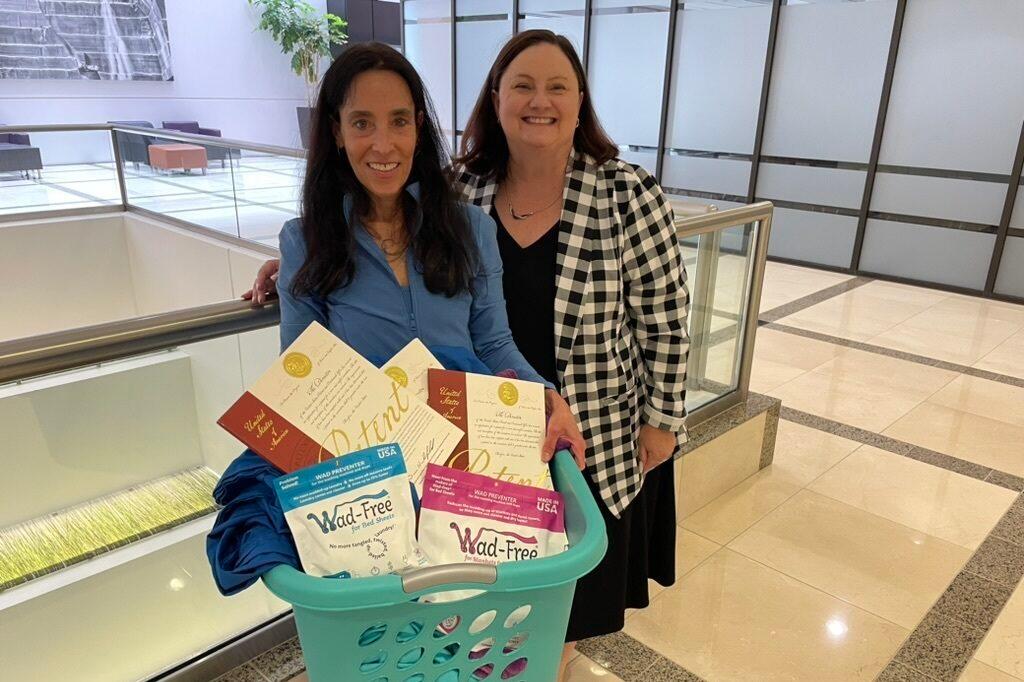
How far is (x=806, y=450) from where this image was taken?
3.55m

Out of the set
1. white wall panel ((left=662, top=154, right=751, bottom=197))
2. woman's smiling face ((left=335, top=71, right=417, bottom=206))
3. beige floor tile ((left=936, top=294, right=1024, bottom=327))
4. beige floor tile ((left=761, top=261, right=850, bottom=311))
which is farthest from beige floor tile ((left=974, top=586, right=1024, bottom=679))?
white wall panel ((left=662, top=154, right=751, bottom=197))

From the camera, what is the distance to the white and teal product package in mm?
836

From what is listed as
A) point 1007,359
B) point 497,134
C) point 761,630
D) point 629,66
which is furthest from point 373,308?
point 629,66

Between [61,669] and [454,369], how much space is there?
2.23 meters

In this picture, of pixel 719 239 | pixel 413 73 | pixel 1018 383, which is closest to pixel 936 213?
pixel 1018 383

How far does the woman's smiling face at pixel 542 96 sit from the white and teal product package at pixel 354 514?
2.70 feet

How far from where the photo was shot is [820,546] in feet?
9.14

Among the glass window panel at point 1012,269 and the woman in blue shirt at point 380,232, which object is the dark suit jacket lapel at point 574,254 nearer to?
the woman in blue shirt at point 380,232

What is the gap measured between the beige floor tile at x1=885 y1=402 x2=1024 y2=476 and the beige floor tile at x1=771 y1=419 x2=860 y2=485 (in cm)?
34

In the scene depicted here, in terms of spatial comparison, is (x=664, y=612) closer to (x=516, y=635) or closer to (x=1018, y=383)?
(x=516, y=635)

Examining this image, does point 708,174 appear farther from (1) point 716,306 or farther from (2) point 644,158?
(1) point 716,306

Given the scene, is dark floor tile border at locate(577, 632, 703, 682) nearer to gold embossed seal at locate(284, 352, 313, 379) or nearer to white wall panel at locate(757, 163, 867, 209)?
gold embossed seal at locate(284, 352, 313, 379)

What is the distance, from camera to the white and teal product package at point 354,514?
836 millimetres

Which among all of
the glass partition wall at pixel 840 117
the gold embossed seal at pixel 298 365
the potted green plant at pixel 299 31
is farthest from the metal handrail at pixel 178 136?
the potted green plant at pixel 299 31
